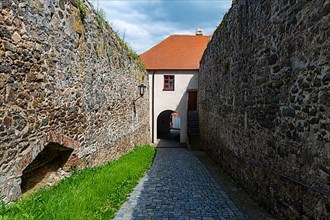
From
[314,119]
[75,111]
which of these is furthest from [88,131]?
[314,119]

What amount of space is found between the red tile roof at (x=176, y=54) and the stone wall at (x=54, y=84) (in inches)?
434

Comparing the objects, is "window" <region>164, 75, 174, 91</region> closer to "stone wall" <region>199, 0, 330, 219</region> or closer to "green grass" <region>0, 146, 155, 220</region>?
"stone wall" <region>199, 0, 330, 219</region>

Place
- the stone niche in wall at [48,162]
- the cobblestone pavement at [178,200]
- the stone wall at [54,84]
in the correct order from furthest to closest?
the cobblestone pavement at [178,200], the stone niche in wall at [48,162], the stone wall at [54,84]

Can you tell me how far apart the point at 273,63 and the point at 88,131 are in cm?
413

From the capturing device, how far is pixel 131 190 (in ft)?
18.7

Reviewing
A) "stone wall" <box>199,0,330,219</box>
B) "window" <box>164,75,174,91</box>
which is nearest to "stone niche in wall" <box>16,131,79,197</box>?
"stone wall" <box>199,0,330,219</box>

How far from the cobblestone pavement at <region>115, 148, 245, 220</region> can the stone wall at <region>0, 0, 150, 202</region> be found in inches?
60.1

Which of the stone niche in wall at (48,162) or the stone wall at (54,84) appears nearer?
the stone wall at (54,84)

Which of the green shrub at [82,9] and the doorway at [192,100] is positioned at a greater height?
the green shrub at [82,9]

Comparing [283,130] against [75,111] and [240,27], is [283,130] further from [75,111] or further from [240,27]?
[75,111]

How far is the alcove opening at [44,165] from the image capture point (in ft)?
14.4

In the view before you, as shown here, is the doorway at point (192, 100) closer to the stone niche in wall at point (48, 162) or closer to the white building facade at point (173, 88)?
the white building facade at point (173, 88)

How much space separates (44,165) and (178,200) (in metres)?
2.55

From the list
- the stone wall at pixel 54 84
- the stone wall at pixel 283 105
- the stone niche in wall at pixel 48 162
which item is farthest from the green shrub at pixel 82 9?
the stone wall at pixel 283 105
